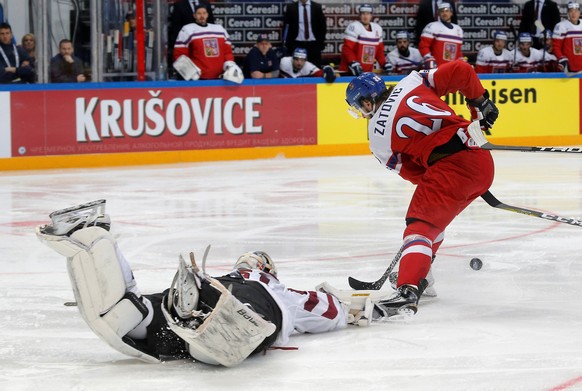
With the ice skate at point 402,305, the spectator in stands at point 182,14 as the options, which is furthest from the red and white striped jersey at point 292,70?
the ice skate at point 402,305

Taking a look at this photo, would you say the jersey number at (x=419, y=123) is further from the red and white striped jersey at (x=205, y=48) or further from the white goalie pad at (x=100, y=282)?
the red and white striped jersey at (x=205, y=48)

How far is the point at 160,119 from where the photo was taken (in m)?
11.5

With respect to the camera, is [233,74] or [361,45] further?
[361,45]

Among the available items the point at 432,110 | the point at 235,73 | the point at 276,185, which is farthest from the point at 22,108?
the point at 432,110

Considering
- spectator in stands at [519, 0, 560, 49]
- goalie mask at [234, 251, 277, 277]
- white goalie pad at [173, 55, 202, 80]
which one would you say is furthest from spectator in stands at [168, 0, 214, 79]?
goalie mask at [234, 251, 277, 277]

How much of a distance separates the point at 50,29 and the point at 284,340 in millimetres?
7575

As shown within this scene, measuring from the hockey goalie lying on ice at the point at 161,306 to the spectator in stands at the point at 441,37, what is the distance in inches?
374

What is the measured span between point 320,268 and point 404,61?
25.6ft

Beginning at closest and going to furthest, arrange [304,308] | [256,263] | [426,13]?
[304,308], [256,263], [426,13]

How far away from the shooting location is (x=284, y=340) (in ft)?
12.9

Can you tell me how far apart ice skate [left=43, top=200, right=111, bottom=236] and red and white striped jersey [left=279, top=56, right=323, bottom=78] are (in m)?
8.90

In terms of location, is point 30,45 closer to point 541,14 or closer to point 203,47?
point 203,47

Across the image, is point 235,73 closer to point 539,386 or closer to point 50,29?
point 50,29

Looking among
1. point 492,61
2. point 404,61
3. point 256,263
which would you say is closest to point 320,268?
point 256,263
